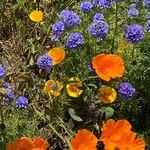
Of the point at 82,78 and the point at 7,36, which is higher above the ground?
the point at 7,36

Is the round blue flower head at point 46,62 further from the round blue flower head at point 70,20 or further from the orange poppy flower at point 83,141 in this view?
the orange poppy flower at point 83,141

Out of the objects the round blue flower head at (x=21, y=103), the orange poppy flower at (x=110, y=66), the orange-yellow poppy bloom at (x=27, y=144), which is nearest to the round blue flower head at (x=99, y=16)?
the orange poppy flower at (x=110, y=66)

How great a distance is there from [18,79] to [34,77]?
0.37ft

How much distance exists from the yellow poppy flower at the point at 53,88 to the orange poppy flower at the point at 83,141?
1.11ft

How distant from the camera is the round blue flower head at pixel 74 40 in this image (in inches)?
107

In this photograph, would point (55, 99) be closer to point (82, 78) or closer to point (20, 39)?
point (82, 78)

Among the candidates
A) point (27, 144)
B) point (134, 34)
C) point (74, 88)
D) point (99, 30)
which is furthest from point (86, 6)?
point (27, 144)

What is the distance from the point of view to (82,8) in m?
2.91

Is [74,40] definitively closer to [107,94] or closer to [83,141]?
[107,94]

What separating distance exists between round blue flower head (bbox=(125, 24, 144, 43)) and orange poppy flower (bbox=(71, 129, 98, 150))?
21.3 inches

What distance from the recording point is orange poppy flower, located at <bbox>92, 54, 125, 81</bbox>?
2.63 meters

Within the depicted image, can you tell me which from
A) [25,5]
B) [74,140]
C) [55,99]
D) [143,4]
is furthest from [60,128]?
[25,5]

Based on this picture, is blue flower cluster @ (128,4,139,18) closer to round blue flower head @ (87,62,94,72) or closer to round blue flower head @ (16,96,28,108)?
round blue flower head @ (87,62,94,72)

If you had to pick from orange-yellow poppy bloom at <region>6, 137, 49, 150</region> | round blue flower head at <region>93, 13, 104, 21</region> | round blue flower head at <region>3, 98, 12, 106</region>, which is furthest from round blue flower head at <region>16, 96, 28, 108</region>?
Answer: round blue flower head at <region>93, 13, 104, 21</region>
